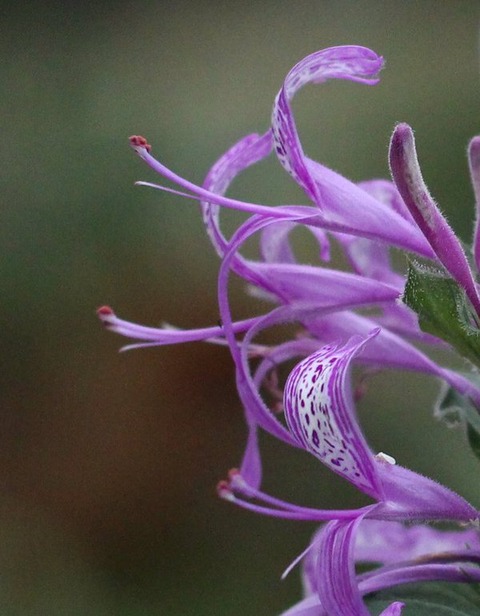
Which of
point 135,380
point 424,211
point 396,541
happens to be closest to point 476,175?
point 424,211

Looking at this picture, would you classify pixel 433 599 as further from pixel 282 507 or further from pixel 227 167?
pixel 227 167

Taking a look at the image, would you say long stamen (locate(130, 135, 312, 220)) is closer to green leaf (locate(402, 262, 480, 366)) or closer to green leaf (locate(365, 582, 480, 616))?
green leaf (locate(402, 262, 480, 366))

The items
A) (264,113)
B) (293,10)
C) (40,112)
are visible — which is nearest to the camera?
(40,112)

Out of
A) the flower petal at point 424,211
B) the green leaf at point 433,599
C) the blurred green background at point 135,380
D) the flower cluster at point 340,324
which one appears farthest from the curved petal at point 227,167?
the blurred green background at point 135,380

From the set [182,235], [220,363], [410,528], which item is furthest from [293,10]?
[410,528]

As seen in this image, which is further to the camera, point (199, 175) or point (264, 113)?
point (264, 113)

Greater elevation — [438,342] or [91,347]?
[438,342]

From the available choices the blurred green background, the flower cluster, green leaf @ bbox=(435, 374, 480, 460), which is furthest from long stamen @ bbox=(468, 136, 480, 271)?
the blurred green background

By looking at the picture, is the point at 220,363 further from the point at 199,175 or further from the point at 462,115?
the point at 462,115
